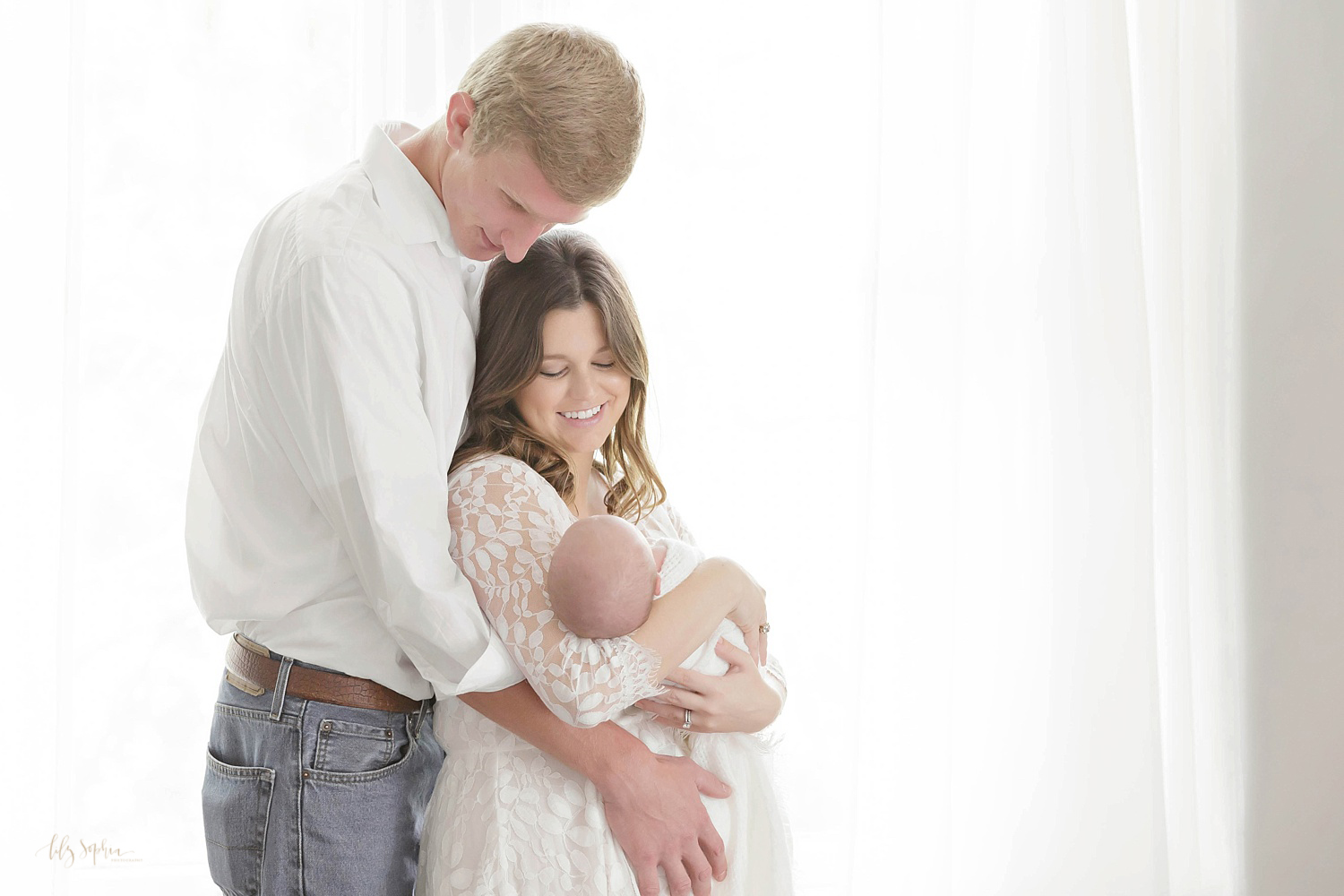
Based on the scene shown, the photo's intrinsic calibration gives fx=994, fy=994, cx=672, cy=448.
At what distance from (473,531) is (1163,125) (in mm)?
1899

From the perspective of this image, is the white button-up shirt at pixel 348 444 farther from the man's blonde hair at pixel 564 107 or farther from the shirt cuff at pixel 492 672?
the man's blonde hair at pixel 564 107

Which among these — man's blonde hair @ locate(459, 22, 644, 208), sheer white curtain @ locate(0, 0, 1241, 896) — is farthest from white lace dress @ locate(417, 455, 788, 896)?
sheer white curtain @ locate(0, 0, 1241, 896)

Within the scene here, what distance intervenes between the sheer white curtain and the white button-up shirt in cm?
93

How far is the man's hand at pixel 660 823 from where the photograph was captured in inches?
50.1

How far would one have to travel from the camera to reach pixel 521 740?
4.38 feet

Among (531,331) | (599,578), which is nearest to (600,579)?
(599,578)

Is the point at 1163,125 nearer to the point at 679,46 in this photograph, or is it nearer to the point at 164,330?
the point at 679,46

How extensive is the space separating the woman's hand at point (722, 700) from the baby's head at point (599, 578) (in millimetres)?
137

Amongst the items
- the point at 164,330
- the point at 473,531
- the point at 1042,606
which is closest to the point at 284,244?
the point at 473,531

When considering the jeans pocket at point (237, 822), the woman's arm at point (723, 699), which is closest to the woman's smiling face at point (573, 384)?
the woman's arm at point (723, 699)

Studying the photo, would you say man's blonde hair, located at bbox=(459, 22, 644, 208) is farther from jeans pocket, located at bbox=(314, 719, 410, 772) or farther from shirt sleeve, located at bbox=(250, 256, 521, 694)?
jeans pocket, located at bbox=(314, 719, 410, 772)

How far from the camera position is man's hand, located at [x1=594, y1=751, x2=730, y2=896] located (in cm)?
127

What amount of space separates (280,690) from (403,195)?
65 cm

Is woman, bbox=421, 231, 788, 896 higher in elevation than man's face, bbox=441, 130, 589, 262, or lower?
lower
